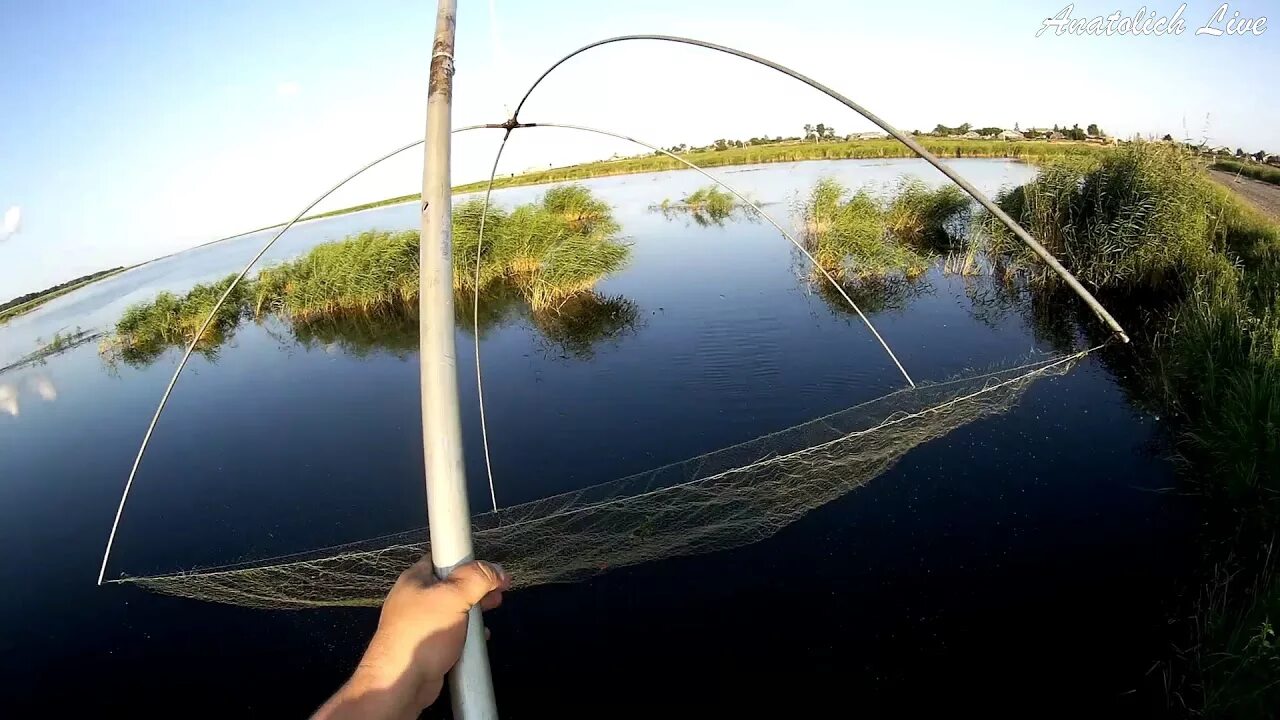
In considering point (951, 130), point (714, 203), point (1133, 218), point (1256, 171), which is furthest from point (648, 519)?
point (951, 130)

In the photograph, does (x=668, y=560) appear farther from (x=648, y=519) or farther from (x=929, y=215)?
(x=929, y=215)

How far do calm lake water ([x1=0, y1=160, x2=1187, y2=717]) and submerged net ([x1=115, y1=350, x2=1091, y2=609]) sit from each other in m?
0.59

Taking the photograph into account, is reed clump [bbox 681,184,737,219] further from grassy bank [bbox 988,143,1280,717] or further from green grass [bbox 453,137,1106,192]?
grassy bank [bbox 988,143,1280,717]

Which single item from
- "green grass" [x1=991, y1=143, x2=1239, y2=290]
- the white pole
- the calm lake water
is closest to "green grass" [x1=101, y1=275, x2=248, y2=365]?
the calm lake water

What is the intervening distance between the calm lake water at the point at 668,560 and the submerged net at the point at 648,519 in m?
0.59

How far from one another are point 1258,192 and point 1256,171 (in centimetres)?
339

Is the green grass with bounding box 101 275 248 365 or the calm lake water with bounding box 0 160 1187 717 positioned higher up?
the green grass with bounding box 101 275 248 365

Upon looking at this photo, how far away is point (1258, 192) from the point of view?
12.7 metres

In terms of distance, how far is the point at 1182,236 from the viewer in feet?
29.9

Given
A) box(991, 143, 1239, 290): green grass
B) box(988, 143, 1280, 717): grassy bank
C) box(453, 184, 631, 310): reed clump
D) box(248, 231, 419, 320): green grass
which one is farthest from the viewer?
box(248, 231, 419, 320): green grass

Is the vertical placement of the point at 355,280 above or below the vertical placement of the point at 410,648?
above

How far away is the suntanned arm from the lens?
3.19ft

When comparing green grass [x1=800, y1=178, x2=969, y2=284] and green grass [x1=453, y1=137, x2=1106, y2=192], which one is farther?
green grass [x1=453, y1=137, x2=1106, y2=192]

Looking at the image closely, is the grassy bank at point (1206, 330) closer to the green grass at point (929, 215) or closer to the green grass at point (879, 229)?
the green grass at point (929, 215)
